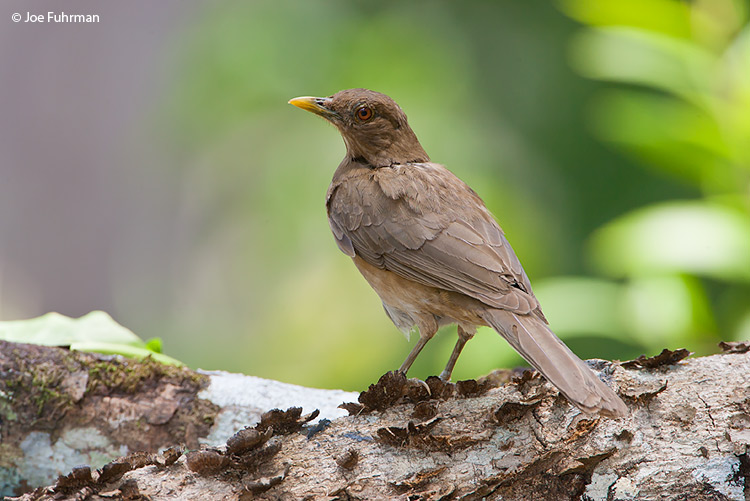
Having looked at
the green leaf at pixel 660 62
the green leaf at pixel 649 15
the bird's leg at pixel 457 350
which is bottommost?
the bird's leg at pixel 457 350

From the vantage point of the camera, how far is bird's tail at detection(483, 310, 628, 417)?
7.50 feet

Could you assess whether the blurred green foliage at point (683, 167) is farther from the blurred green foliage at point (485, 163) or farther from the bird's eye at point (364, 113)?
the bird's eye at point (364, 113)

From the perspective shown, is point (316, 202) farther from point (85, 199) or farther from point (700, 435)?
point (700, 435)

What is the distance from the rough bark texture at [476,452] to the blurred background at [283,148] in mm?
2323

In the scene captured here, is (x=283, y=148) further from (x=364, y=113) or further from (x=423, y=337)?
(x=423, y=337)

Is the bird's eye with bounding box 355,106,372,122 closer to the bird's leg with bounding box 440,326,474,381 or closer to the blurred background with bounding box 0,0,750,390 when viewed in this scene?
the bird's leg with bounding box 440,326,474,381

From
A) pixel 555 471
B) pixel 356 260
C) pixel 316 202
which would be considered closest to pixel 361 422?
pixel 555 471

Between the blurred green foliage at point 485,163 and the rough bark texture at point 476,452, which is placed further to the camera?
the blurred green foliage at point 485,163

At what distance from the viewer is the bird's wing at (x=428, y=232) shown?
117 inches

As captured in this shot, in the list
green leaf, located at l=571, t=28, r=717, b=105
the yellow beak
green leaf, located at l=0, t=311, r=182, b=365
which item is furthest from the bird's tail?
green leaf, located at l=571, t=28, r=717, b=105

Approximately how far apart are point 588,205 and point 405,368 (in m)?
4.28

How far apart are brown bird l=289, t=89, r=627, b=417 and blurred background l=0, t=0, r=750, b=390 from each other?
5.51 ft

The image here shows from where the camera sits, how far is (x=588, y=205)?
6902 millimetres

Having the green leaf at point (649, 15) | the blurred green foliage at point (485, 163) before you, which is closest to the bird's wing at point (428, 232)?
the blurred green foliage at point (485, 163)
